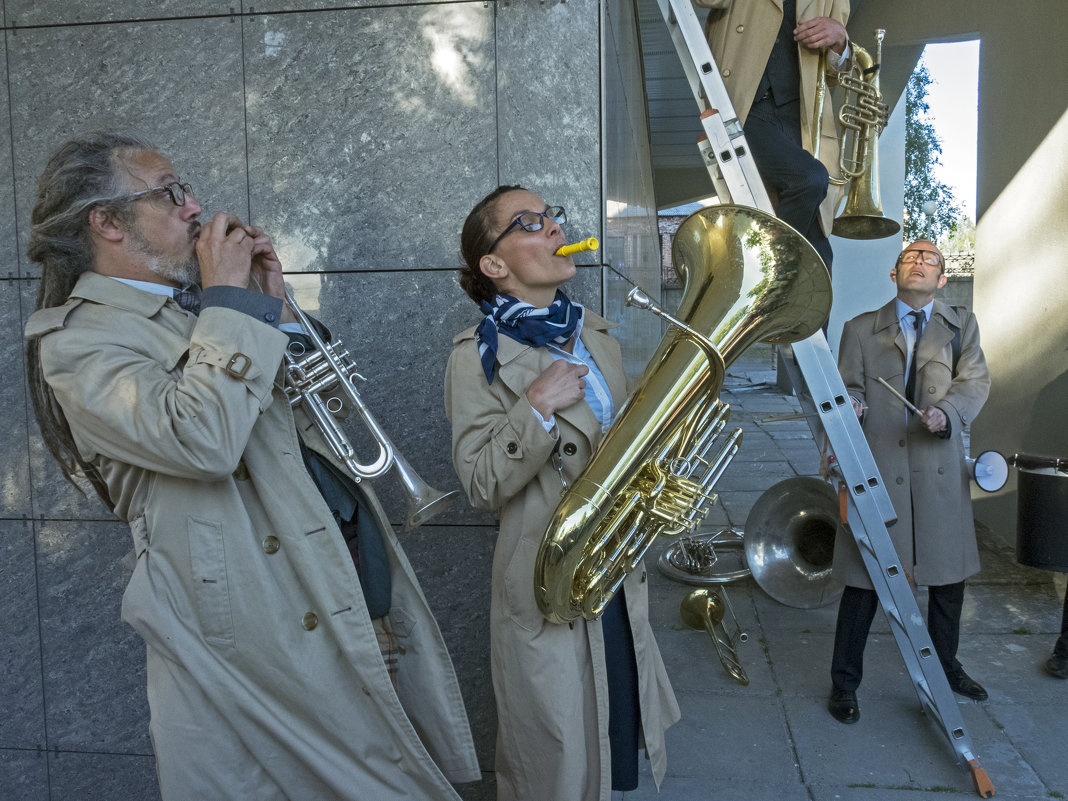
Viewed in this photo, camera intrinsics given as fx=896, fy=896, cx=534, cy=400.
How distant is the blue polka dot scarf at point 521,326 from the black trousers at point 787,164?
1280mm

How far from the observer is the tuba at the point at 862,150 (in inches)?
130

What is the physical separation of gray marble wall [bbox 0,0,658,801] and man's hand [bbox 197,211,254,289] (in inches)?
39.5

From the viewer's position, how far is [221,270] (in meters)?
1.77

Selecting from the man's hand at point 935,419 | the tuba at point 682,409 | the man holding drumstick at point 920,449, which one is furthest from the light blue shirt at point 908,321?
the tuba at point 682,409

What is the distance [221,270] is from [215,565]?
0.59m

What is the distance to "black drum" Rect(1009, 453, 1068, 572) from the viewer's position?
393 centimetres

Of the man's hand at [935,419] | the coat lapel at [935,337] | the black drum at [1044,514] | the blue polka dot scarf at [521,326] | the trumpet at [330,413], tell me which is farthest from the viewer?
the black drum at [1044,514]

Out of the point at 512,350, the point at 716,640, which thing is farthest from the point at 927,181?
the point at 512,350

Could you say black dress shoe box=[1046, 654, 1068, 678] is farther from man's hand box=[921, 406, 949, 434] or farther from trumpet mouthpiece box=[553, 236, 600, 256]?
trumpet mouthpiece box=[553, 236, 600, 256]

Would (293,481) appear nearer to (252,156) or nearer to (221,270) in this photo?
(221,270)

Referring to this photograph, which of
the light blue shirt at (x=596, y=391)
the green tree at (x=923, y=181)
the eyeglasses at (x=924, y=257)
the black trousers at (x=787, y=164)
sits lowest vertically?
the light blue shirt at (x=596, y=391)

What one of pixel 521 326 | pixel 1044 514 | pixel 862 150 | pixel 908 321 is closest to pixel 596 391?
pixel 521 326

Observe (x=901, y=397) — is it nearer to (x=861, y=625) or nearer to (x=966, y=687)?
(x=861, y=625)

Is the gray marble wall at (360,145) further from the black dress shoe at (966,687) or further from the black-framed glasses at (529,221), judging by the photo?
the black dress shoe at (966,687)
